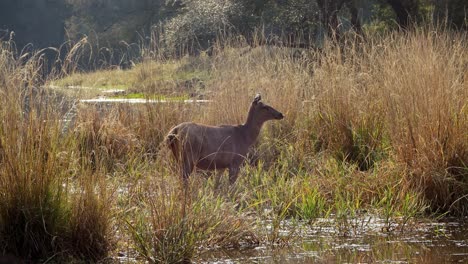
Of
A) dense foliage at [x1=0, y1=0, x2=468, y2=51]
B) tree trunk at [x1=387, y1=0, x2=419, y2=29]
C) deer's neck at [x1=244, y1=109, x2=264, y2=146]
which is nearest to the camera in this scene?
deer's neck at [x1=244, y1=109, x2=264, y2=146]

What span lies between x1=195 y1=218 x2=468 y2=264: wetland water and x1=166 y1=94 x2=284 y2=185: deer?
1.55m

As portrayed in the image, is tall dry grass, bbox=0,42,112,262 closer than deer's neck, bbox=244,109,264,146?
Yes

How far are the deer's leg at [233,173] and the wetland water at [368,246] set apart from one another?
1462 mm

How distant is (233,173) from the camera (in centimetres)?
869

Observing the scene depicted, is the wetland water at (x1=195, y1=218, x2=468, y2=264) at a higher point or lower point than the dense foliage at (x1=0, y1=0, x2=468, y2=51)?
higher

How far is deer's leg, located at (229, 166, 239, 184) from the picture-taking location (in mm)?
8633

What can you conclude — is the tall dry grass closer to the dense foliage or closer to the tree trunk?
the dense foliage

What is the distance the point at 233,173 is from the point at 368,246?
2.34m

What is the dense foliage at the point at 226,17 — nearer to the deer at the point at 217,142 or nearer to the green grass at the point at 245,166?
the green grass at the point at 245,166

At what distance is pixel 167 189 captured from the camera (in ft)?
21.1

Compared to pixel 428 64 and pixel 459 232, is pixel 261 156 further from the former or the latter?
pixel 459 232

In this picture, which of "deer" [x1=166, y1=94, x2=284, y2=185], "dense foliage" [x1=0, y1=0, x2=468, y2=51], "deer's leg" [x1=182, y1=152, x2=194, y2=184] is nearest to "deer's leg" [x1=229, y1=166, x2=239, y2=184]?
"deer" [x1=166, y1=94, x2=284, y2=185]

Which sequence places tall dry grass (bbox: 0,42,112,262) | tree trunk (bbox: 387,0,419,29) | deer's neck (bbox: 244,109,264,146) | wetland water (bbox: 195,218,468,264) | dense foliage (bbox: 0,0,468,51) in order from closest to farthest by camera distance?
tall dry grass (bbox: 0,42,112,262) → wetland water (bbox: 195,218,468,264) → deer's neck (bbox: 244,109,264,146) → dense foliage (bbox: 0,0,468,51) → tree trunk (bbox: 387,0,419,29)

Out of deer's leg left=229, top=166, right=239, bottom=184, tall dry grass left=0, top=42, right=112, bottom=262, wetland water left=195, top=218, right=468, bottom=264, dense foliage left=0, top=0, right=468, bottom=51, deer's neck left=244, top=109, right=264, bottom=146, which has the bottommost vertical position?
dense foliage left=0, top=0, right=468, bottom=51
